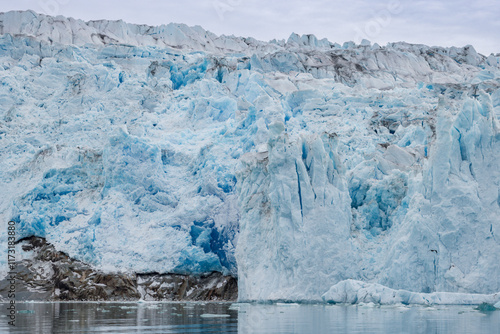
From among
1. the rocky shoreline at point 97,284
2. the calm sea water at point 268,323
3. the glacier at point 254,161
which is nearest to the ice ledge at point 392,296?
the glacier at point 254,161

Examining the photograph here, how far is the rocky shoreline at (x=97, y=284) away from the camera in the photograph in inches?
1289

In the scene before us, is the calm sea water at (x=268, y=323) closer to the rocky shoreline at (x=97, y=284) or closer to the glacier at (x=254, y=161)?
the glacier at (x=254, y=161)

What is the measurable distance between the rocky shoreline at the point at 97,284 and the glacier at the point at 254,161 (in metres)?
0.53

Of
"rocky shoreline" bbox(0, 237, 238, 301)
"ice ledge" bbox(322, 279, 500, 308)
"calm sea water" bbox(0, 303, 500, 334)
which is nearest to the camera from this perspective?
"calm sea water" bbox(0, 303, 500, 334)

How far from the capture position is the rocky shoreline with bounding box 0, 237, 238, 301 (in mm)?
32750

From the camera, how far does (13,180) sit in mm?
36719

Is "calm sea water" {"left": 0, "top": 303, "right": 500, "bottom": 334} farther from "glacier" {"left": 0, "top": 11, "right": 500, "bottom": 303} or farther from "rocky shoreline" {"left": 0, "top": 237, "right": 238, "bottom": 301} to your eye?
"rocky shoreline" {"left": 0, "top": 237, "right": 238, "bottom": 301}

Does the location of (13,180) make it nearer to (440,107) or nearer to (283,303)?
(283,303)

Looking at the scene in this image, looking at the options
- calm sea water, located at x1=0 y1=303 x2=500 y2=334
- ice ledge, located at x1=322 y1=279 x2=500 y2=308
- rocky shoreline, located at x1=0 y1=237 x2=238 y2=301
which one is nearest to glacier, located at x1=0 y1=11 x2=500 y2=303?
ice ledge, located at x1=322 y1=279 x2=500 y2=308

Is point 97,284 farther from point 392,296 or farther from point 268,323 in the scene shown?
point 268,323

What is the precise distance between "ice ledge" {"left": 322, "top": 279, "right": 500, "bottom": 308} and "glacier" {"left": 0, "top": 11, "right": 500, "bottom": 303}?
0.81ft

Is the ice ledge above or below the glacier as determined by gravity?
below

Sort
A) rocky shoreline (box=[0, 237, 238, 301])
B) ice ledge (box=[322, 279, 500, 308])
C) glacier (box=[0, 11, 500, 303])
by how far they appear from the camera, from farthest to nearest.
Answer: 1. rocky shoreline (box=[0, 237, 238, 301])
2. glacier (box=[0, 11, 500, 303])
3. ice ledge (box=[322, 279, 500, 308])

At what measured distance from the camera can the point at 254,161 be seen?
1160 inches
